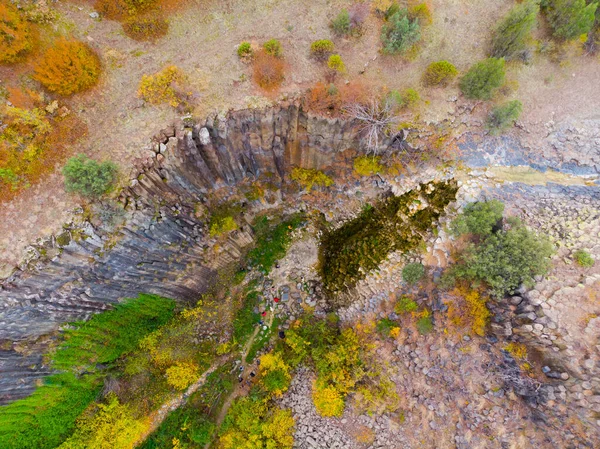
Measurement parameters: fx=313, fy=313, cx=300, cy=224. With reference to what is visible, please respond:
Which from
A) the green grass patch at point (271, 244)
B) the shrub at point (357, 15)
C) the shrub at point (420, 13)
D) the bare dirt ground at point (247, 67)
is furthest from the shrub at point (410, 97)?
the green grass patch at point (271, 244)

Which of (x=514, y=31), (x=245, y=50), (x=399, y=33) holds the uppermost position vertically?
(x=399, y=33)

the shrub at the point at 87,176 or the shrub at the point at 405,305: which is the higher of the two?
the shrub at the point at 87,176

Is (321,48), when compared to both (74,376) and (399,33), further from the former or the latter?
(74,376)

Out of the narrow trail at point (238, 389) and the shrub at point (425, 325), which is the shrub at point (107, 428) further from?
the shrub at point (425, 325)

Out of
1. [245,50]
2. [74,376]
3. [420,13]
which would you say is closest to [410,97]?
[420,13]

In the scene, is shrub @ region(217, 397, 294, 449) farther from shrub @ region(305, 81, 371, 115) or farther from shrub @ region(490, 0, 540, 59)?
shrub @ region(490, 0, 540, 59)

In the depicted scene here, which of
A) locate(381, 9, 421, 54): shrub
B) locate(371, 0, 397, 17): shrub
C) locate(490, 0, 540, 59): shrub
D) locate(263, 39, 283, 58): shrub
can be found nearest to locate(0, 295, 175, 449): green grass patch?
locate(263, 39, 283, 58): shrub

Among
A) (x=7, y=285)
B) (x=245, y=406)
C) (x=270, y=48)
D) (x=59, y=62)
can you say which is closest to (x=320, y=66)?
(x=270, y=48)
